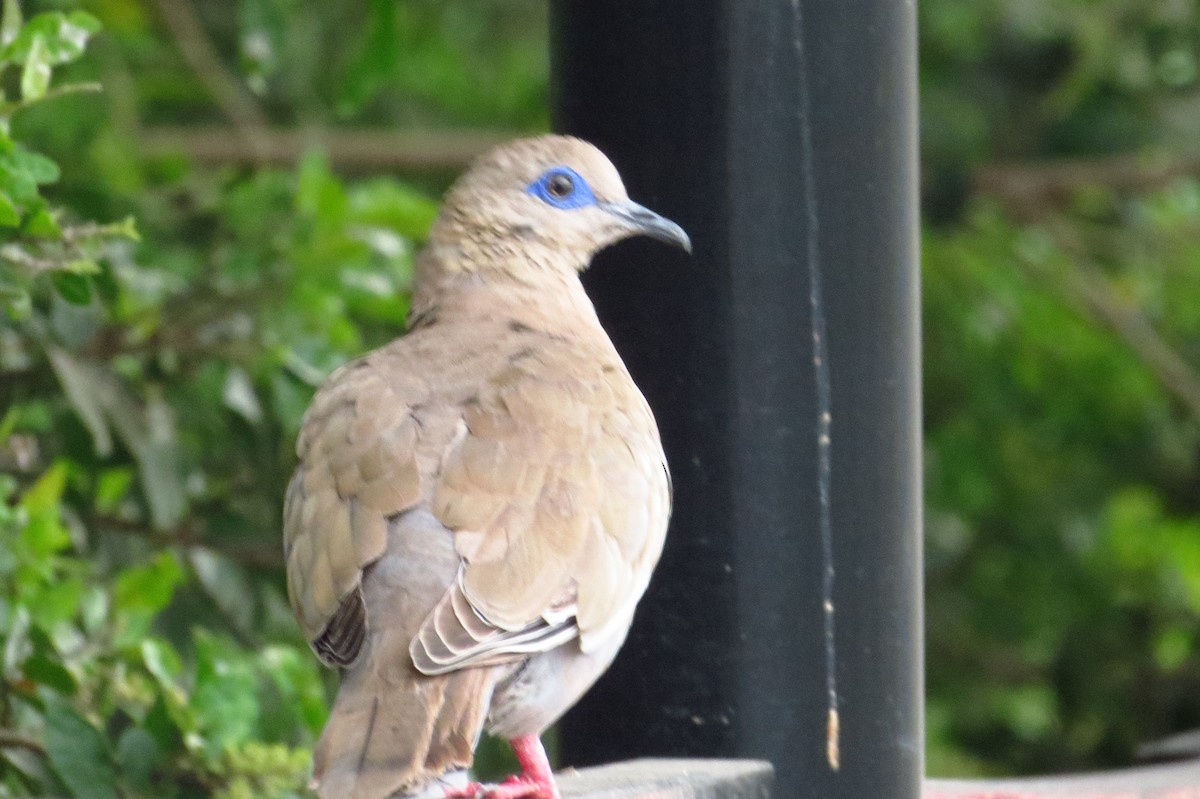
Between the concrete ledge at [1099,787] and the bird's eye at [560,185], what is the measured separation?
1394 millimetres

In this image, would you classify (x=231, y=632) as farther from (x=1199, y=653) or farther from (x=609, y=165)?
(x=1199, y=653)

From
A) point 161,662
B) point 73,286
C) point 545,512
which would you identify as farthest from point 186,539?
point 545,512

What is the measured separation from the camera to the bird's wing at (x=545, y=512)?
9.02 feet

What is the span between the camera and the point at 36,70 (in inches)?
137

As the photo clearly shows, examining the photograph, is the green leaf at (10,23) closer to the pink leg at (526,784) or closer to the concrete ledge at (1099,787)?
the pink leg at (526,784)

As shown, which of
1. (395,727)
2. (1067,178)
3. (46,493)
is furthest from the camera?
(1067,178)

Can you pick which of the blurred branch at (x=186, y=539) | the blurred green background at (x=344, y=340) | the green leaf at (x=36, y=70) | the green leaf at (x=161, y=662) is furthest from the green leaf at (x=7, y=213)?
the blurred branch at (x=186, y=539)

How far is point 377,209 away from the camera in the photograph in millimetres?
4836

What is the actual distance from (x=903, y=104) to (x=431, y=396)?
3.46 ft

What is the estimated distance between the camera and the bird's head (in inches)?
137

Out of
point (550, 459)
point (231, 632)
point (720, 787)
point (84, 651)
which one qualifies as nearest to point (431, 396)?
point (550, 459)

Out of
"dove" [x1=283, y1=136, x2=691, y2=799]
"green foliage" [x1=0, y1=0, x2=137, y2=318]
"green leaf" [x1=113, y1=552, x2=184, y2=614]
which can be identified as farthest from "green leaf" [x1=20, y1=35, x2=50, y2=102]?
"green leaf" [x1=113, y1=552, x2=184, y2=614]

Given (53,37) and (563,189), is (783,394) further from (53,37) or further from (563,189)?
(53,37)

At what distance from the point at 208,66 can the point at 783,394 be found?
3.79 metres
